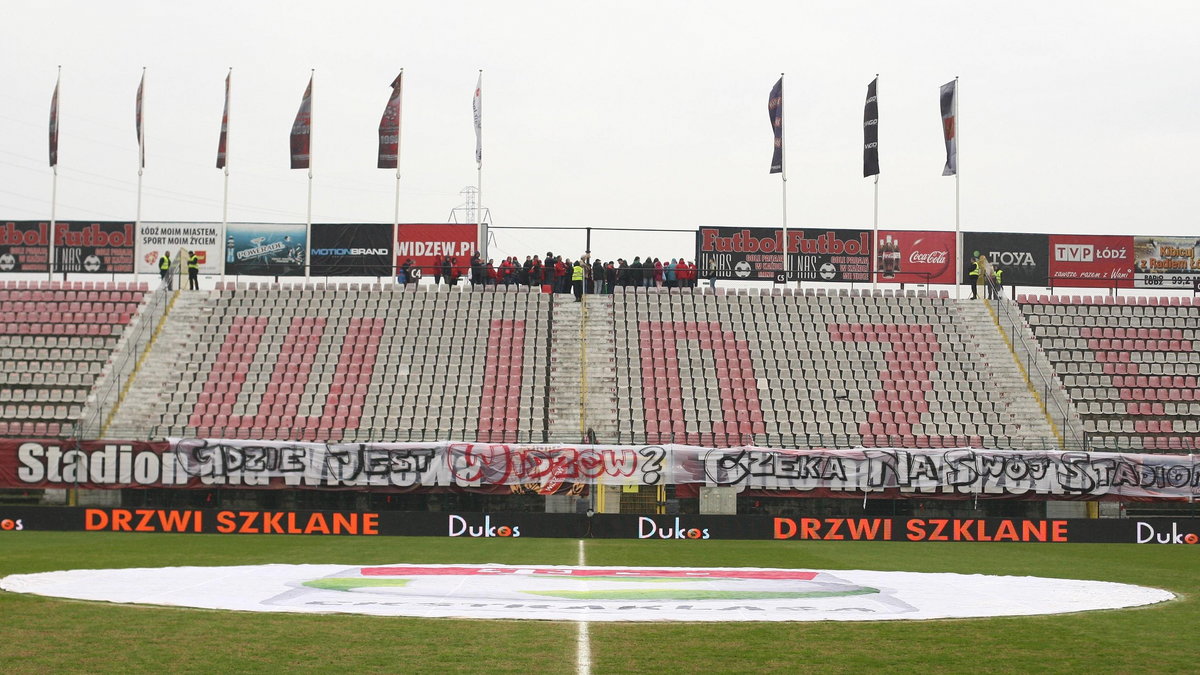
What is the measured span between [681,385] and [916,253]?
16.4 meters

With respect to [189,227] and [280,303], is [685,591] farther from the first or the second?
[189,227]

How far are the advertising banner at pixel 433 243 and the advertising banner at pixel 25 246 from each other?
14.9 metres

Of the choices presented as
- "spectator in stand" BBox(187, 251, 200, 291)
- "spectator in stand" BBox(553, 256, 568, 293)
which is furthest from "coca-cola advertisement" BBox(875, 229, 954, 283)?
"spectator in stand" BBox(187, 251, 200, 291)

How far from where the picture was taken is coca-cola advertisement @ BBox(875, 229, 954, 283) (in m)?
54.7

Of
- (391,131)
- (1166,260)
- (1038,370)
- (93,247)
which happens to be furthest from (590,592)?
(1166,260)

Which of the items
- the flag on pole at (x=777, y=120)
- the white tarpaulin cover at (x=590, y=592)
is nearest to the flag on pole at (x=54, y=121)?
the flag on pole at (x=777, y=120)

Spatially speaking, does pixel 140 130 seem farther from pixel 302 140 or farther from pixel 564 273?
pixel 564 273

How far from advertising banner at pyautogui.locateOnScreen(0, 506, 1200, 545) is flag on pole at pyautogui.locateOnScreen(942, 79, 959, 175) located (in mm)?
20321

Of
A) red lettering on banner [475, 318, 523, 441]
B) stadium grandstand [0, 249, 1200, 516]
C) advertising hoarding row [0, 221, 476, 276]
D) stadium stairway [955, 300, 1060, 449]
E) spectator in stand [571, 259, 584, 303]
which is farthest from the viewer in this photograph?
advertising hoarding row [0, 221, 476, 276]

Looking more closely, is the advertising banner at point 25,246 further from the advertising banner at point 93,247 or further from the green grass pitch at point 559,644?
the green grass pitch at point 559,644

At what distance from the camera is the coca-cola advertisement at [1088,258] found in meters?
55.4

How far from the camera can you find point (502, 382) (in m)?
43.2

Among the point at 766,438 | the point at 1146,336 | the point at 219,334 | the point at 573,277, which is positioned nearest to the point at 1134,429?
the point at 1146,336

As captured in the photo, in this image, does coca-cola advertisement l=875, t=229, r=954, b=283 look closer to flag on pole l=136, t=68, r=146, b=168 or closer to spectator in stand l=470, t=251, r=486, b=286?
spectator in stand l=470, t=251, r=486, b=286
